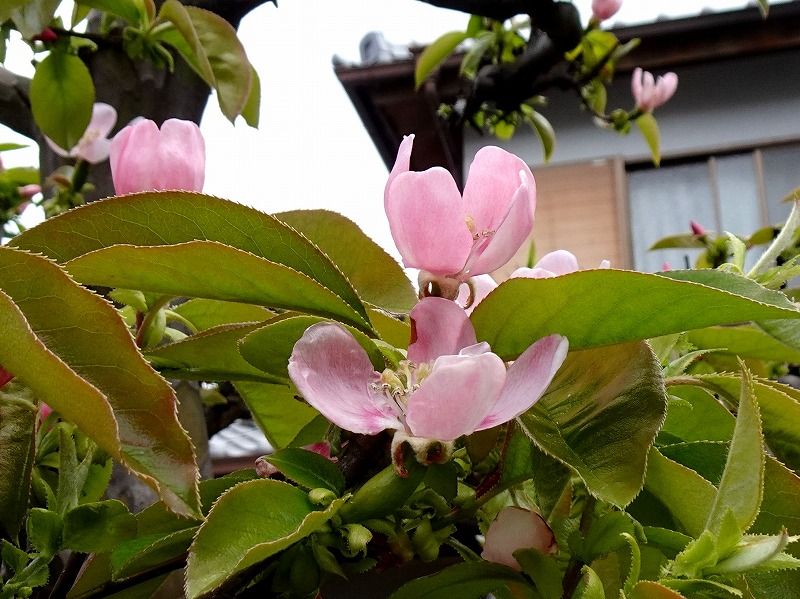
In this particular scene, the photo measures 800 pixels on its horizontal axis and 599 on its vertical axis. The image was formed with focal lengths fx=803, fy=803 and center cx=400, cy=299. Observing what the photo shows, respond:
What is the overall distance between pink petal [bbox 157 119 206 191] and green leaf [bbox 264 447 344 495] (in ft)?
0.60

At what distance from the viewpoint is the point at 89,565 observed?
430 millimetres

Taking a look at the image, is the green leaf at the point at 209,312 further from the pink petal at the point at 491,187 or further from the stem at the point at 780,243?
the stem at the point at 780,243

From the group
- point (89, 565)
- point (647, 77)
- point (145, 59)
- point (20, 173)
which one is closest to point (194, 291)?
point (89, 565)

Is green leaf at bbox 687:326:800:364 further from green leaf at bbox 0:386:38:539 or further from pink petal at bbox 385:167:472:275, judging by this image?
green leaf at bbox 0:386:38:539

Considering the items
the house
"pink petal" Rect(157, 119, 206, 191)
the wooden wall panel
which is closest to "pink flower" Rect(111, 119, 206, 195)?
"pink petal" Rect(157, 119, 206, 191)

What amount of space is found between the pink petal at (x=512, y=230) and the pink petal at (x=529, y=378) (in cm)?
6

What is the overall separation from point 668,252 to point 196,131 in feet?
12.1

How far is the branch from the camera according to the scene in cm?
129

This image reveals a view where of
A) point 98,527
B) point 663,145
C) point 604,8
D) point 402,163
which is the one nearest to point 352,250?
point 402,163

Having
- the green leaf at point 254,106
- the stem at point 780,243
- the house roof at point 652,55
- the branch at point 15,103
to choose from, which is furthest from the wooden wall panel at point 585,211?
the stem at point 780,243

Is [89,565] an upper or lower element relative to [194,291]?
lower

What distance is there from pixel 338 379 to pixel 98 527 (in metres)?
0.15

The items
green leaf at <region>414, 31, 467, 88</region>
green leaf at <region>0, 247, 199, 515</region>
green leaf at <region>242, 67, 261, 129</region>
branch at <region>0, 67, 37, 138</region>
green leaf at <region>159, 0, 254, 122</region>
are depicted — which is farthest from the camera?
green leaf at <region>414, 31, 467, 88</region>

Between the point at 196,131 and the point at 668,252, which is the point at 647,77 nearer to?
the point at 668,252
